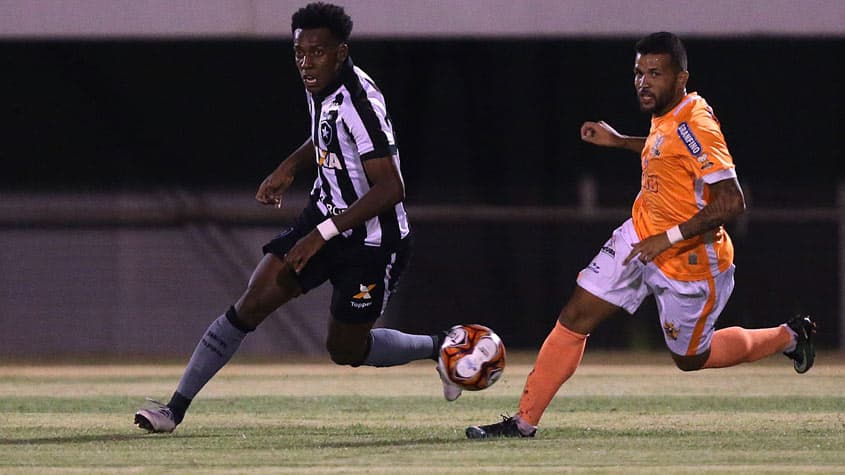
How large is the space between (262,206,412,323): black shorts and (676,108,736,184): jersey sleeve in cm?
161

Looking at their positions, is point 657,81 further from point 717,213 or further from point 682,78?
point 717,213

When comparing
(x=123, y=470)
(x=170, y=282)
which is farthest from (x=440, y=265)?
(x=123, y=470)

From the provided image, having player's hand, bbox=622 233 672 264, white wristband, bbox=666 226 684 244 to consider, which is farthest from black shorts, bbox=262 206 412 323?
white wristband, bbox=666 226 684 244

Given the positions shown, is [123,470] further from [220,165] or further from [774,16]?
[220,165]

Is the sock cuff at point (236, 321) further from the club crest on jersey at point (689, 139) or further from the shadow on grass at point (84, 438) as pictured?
the club crest on jersey at point (689, 139)

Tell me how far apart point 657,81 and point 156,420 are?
9.72 ft

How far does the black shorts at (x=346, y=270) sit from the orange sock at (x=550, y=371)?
92 centimetres

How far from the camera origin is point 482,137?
721 inches

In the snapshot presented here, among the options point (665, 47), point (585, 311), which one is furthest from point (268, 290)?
point (665, 47)

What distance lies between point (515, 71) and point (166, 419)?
35.3 ft

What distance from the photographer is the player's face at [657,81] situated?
791 cm

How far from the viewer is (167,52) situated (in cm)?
1819

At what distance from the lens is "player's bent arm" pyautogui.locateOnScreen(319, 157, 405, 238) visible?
25.6 ft

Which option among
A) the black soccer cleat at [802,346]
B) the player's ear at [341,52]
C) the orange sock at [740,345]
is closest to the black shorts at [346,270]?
the player's ear at [341,52]
